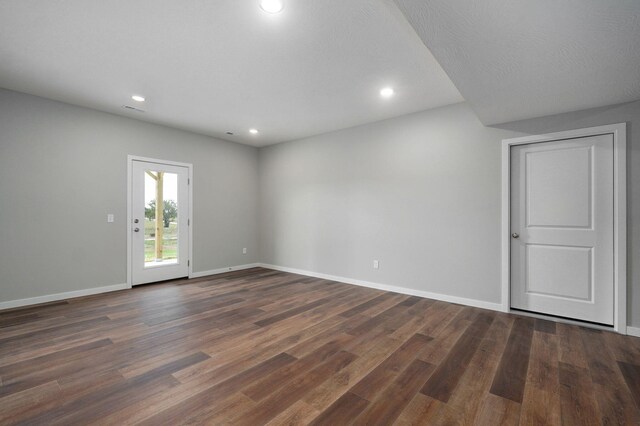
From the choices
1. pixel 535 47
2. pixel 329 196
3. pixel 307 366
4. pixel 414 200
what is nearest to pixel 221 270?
pixel 329 196

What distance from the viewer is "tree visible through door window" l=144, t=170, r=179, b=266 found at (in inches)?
194

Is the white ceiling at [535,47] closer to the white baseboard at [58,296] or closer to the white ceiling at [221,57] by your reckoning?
the white ceiling at [221,57]

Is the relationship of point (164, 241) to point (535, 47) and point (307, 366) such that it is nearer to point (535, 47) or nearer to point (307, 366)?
point (307, 366)

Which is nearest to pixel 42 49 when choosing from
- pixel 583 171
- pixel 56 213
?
pixel 56 213

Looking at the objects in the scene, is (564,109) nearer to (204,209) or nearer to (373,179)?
(373,179)

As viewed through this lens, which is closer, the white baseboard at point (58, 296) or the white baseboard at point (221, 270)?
the white baseboard at point (58, 296)

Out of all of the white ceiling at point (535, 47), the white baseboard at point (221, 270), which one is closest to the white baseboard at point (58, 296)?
the white baseboard at point (221, 270)

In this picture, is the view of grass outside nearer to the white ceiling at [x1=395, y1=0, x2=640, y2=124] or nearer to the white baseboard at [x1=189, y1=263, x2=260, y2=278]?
the white baseboard at [x1=189, y1=263, x2=260, y2=278]

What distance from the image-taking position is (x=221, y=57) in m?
2.82

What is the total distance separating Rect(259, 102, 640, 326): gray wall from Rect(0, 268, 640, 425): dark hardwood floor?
0.71 m

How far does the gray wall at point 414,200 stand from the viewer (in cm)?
364

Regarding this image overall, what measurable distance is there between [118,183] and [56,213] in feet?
2.83

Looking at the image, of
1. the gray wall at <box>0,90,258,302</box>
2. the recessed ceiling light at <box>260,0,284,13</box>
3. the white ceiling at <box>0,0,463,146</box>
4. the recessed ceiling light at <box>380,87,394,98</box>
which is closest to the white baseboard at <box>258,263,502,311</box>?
the white ceiling at <box>0,0,463,146</box>

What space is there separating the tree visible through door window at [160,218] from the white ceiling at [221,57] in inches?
45.2
